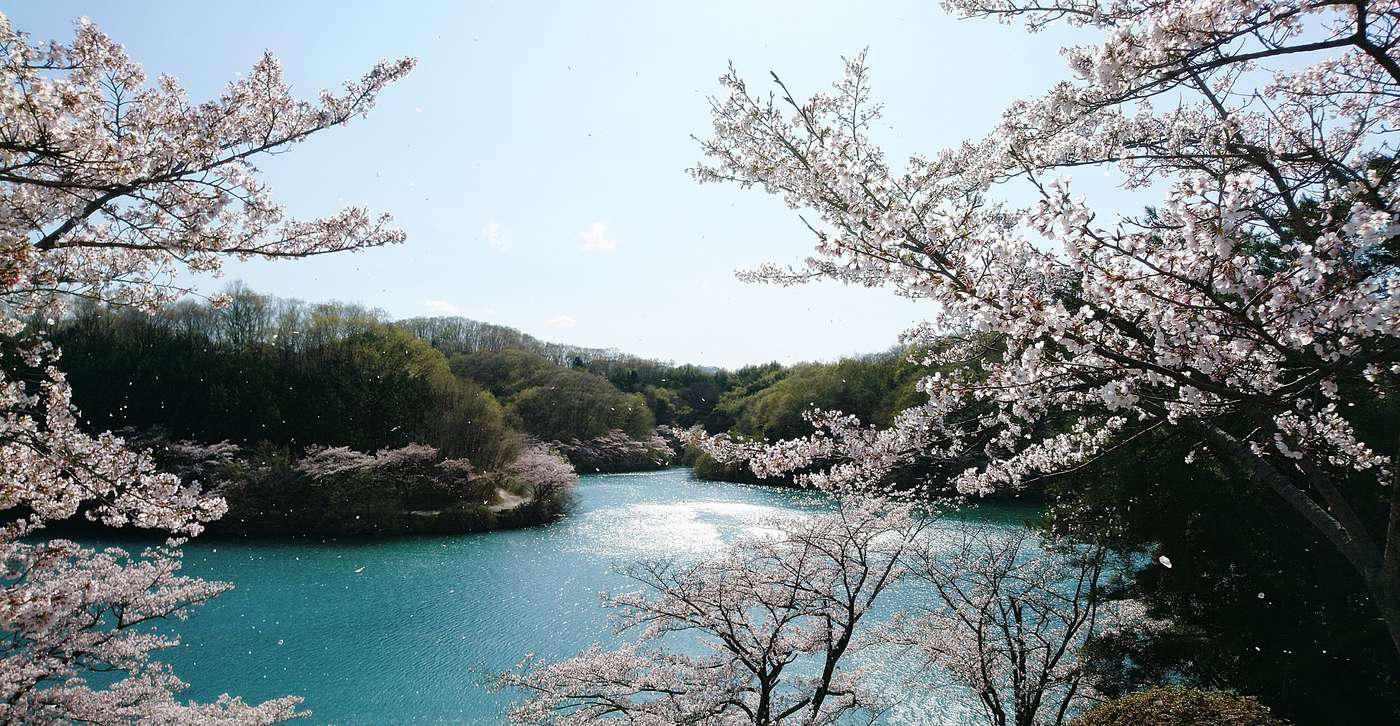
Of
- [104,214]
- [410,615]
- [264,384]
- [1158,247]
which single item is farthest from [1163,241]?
[264,384]

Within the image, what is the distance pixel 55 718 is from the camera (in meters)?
4.57

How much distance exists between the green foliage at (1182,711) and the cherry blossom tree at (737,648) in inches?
75.6

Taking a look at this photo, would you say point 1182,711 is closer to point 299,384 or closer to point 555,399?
point 299,384

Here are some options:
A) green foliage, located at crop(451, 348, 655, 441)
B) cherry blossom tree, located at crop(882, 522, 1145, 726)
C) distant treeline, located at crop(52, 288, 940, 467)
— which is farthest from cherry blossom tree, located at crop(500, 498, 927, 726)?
green foliage, located at crop(451, 348, 655, 441)

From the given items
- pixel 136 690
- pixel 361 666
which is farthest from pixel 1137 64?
pixel 361 666

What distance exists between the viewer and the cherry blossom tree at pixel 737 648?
5516mm

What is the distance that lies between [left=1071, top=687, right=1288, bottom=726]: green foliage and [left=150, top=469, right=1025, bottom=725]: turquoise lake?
2994mm

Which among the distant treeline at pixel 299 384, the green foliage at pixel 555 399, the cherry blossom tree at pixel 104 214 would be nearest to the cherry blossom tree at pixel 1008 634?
the cherry blossom tree at pixel 104 214

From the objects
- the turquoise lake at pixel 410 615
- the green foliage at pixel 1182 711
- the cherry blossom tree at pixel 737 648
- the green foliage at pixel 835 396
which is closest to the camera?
the green foliage at pixel 1182 711

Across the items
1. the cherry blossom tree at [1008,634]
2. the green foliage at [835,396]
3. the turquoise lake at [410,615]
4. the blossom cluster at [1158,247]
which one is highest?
the green foliage at [835,396]

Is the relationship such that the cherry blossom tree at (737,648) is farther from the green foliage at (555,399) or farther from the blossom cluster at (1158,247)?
the green foliage at (555,399)

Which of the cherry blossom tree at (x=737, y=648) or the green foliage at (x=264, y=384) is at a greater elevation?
the green foliage at (x=264, y=384)

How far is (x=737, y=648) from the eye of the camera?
5574mm

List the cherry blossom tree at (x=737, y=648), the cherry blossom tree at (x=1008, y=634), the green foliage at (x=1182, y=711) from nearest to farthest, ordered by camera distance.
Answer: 1. the green foliage at (x=1182, y=711)
2. the cherry blossom tree at (x=737, y=648)
3. the cherry blossom tree at (x=1008, y=634)
